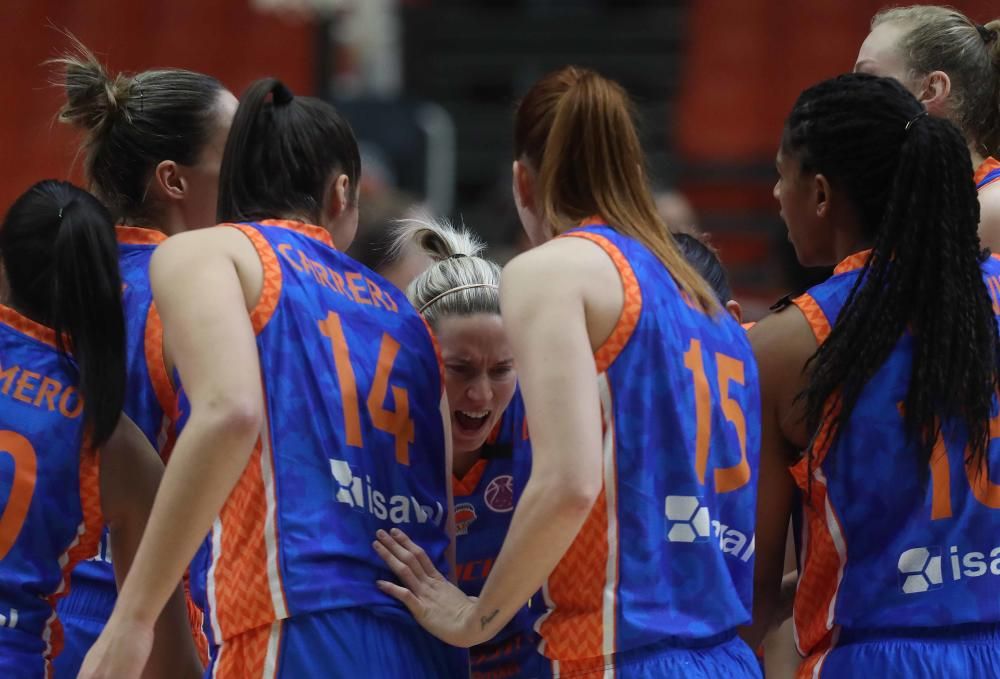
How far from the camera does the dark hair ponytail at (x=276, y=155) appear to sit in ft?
8.66

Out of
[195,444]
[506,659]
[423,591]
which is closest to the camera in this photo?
[195,444]

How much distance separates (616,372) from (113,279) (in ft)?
3.08

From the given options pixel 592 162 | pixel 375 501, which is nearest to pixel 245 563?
pixel 375 501

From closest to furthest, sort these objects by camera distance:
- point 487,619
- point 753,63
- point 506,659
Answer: point 487,619 < point 506,659 < point 753,63

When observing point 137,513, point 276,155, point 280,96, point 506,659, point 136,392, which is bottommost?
point 506,659

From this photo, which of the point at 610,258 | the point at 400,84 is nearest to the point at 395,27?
the point at 400,84

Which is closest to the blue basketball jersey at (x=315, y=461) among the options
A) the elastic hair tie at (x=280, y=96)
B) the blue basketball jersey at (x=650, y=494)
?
the elastic hair tie at (x=280, y=96)

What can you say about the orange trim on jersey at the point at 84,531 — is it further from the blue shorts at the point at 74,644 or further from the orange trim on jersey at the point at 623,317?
the orange trim on jersey at the point at 623,317

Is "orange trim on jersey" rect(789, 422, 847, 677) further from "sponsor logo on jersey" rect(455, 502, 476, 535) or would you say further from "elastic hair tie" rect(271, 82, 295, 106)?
"elastic hair tie" rect(271, 82, 295, 106)

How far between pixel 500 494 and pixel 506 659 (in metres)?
0.35

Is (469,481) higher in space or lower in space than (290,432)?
lower

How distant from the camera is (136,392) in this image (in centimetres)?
304

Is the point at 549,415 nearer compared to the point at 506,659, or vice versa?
the point at 549,415

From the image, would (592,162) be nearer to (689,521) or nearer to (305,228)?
(305,228)
